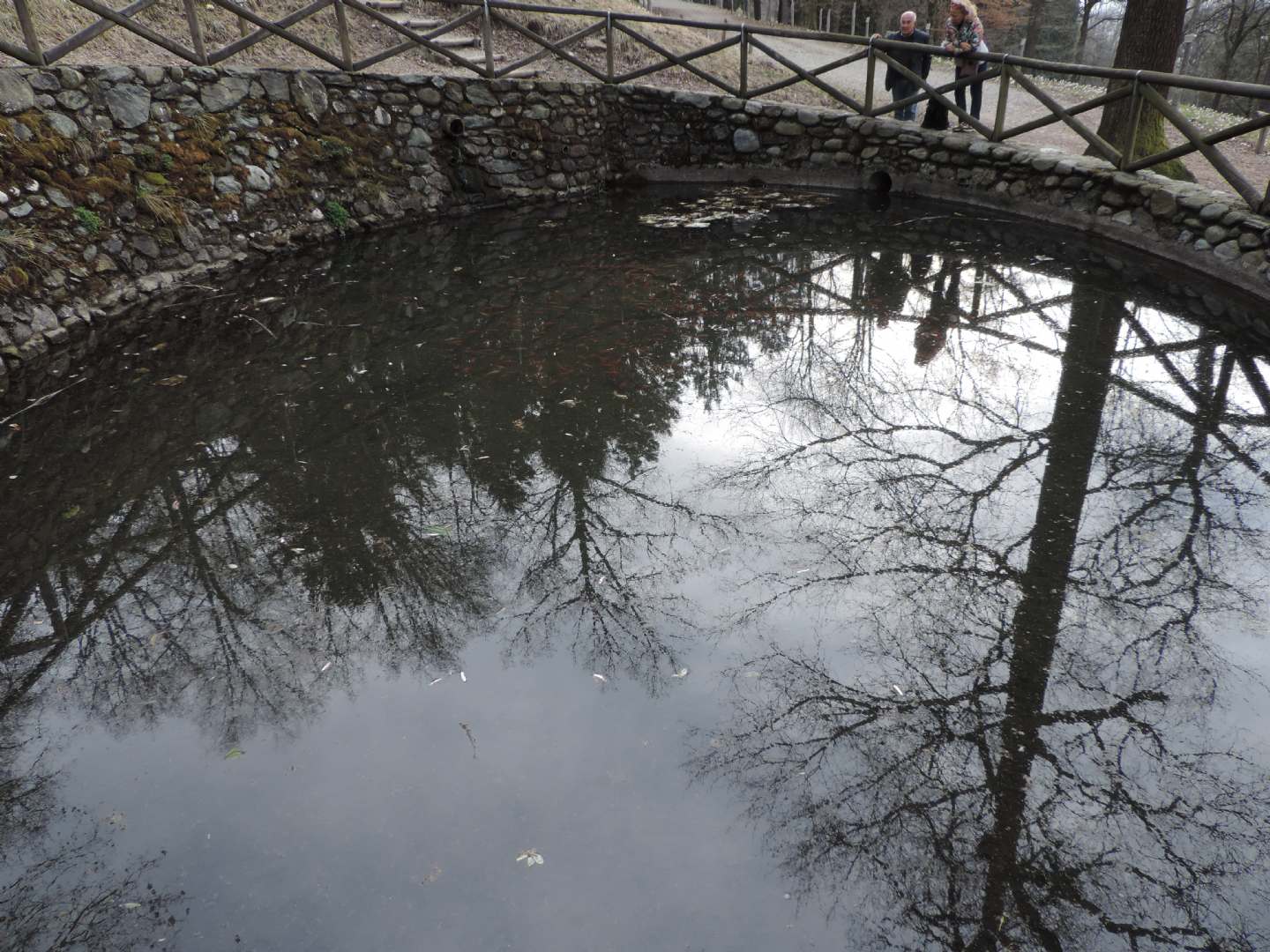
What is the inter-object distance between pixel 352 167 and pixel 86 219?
136 inches

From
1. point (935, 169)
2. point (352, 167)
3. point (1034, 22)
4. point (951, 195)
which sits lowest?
point (951, 195)

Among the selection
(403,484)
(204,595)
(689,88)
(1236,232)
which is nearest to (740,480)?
(403,484)

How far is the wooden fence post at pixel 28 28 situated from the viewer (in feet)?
24.4

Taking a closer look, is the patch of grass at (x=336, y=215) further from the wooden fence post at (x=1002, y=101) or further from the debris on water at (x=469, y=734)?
the debris on water at (x=469, y=734)

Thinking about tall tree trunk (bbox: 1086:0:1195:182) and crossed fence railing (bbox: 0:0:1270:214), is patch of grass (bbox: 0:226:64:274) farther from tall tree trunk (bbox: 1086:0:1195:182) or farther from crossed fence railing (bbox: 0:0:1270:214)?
tall tree trunk (bbox: 1086:0:1195:182)

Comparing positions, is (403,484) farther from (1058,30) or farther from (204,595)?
(1058,30)

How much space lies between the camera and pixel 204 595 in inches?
163

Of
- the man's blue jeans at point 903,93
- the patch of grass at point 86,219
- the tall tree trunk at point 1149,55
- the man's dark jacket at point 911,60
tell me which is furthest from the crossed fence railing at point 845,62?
the patch of grass at point 86,219

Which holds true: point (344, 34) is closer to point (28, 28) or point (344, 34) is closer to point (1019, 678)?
point (28, 28)

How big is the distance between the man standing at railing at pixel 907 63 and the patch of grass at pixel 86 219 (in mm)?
9284

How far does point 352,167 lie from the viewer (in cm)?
1035

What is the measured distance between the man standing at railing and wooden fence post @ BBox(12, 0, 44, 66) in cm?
938

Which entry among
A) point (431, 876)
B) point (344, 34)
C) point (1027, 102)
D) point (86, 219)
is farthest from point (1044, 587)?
point (1027, 102)

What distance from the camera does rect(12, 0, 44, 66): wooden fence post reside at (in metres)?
7.45
